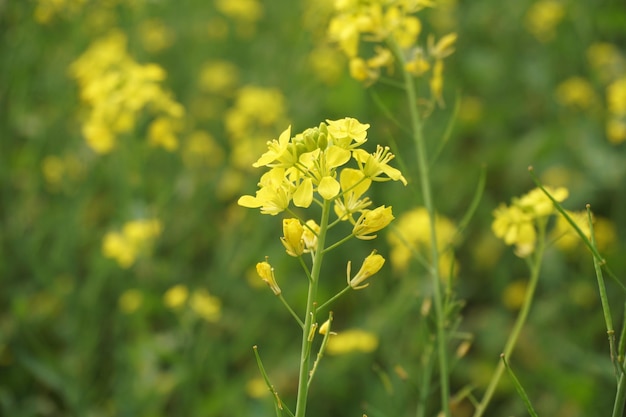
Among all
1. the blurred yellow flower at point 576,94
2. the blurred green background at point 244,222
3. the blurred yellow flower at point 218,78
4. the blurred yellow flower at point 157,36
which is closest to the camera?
the blurred green background at point 244,222

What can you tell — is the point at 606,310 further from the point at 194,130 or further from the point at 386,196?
the point at 194,130

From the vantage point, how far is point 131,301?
2379mm

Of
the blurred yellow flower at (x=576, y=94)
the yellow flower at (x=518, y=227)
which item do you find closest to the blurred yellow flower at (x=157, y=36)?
the blurred yellow flower at (x=576, y=94)

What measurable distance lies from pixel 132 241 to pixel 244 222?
0.67 m

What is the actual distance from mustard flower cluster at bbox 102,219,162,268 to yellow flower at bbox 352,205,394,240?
4.63ft

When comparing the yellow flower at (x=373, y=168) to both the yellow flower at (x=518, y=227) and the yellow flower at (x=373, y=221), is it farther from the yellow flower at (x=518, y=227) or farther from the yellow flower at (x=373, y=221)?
the yellow flower at (x=518, y=227)

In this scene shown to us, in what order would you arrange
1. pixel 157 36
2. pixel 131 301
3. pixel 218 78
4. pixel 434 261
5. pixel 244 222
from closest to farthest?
pixel 434 261 → pixel 131 301 → pixel 244 222 → pixel 218 78 → pixel 157 36

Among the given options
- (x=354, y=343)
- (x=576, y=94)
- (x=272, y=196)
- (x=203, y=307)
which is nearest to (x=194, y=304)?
(x=203, y=307)

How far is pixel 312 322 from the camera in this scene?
3.12ft

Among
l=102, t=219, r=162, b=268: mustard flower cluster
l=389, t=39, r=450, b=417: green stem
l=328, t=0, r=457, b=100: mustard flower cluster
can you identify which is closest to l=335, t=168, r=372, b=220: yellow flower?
l=389, t=39, r=450, b=417: green stem

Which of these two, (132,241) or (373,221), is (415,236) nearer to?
(132,241)

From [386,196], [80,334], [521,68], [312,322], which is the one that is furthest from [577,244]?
[312,322]

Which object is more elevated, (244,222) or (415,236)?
(415,236)

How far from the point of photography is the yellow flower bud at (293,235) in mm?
983
